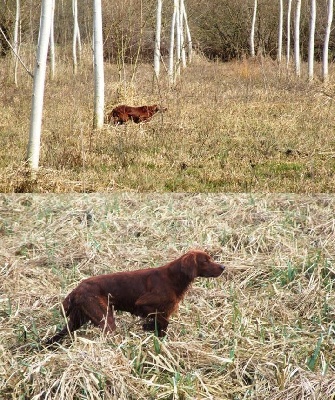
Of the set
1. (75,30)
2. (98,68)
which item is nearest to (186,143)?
(98,68)

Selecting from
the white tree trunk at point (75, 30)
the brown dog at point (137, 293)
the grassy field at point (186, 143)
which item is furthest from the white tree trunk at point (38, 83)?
the white tree trunk at point (75, 30)

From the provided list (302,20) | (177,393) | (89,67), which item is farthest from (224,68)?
(177,393)

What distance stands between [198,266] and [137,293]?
1.14 feet

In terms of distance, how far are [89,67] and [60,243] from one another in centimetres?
1746

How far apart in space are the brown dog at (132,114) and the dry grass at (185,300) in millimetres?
4983

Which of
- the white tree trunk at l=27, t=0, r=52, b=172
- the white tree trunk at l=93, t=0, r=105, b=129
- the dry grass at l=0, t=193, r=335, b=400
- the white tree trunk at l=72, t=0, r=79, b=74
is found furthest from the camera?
the white tree trunk at l=72, t=0, r=79, b=74

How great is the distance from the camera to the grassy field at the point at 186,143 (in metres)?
7.97

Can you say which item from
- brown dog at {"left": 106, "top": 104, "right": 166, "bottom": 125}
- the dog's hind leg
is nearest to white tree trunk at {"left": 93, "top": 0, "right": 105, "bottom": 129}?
brown dog at {"left": 106, "top": 104, "right": 166, "bottom": 125}

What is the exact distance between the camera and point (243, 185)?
25.5 ft

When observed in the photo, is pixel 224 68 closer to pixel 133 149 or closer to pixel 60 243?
pixel 133 149

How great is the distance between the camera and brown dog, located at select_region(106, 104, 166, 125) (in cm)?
1159

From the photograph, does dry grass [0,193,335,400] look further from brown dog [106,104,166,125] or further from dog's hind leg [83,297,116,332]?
brown dog [106,104,166,125]

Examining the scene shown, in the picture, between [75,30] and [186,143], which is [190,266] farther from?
[75,30]

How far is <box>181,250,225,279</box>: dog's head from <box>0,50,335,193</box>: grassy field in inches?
162
